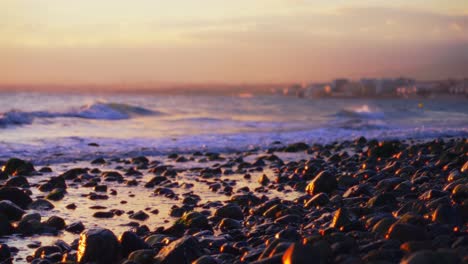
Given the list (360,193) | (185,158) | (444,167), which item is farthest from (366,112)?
(360,193)

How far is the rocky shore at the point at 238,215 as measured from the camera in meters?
3.60

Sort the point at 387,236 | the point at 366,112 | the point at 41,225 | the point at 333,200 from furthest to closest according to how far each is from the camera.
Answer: the point at 366,112
the point at 333,200
the point at 41,225
the point at 387,236

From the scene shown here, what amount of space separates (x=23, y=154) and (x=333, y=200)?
9170 mm

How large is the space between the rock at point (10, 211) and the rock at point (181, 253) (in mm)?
2684

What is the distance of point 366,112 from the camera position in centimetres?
4219

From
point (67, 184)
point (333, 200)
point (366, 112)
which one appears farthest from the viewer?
point (366, 112)

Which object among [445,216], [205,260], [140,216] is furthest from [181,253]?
[140,216]

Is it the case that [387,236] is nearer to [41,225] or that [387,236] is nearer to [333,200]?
[333,200]

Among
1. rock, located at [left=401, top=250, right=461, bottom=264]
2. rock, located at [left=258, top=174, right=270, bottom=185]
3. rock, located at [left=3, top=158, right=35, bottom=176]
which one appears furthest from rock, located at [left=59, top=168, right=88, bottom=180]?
rock, located at [left=401, top=250, right=461, bottom=264]

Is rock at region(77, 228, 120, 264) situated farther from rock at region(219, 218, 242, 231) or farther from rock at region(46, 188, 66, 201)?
rock at region(46, 188, 66, 201)

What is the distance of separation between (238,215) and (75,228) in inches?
68.3

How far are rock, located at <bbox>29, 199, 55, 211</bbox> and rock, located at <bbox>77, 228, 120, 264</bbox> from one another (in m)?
2.65

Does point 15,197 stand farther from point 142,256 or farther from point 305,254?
point 305,254

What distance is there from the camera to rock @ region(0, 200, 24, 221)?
19.0 feet
